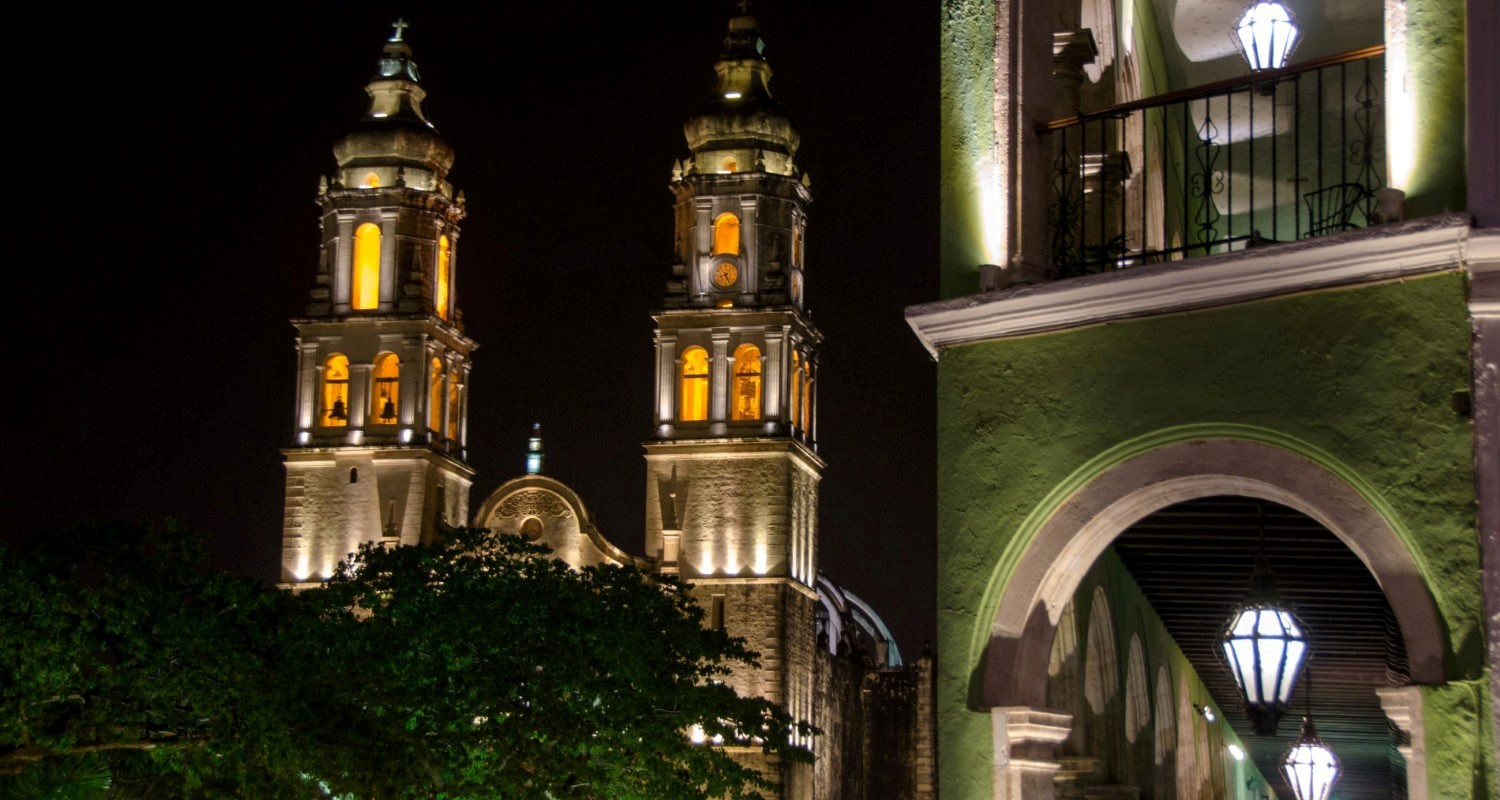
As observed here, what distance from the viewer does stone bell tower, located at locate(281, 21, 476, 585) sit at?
4528 centimetres

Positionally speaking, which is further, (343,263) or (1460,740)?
(343,263)

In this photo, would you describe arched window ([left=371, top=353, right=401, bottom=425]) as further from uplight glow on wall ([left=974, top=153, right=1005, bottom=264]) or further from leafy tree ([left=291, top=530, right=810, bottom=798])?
uplight glow on wall ([left=974, top=153, right=1005, bottom=264])

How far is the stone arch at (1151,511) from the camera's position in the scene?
298 inches

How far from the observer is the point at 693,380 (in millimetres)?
45125

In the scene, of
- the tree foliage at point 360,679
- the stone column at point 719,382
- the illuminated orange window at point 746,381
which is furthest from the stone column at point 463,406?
the tree foliage at point 360,679

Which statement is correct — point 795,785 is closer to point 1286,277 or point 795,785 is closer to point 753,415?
point 753,415

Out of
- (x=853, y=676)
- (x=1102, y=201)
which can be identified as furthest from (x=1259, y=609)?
(x=853, y=676)

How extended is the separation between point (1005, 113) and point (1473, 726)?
3.16m

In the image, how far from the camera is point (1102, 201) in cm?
967

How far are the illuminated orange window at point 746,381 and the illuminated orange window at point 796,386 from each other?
90cm

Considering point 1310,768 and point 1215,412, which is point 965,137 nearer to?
point 1215,412

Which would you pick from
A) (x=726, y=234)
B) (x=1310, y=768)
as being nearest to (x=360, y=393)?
(x=726, y=234)

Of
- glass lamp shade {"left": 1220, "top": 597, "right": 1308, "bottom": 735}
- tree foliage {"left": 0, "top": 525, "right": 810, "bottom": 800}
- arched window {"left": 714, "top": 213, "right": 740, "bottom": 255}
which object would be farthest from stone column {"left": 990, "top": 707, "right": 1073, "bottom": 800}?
arched window {"left": 714, "top": 213, "right": 740, "bottom": 255}

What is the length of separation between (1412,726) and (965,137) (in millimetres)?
3075
